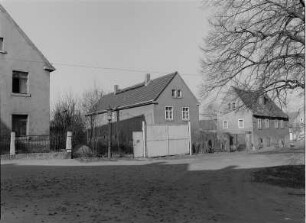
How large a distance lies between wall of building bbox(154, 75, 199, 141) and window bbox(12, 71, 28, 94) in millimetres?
17959

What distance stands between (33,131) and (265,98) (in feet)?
44.2

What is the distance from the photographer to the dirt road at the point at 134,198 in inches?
278

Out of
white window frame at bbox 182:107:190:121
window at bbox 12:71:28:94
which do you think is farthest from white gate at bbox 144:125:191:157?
white window frame at bbox 182:107:190:121

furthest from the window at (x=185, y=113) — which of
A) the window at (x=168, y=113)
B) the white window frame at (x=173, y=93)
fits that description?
the white window frame at (x=173, y=93)

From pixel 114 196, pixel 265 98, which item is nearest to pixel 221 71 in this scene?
pixel 265 98

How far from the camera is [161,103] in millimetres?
38781

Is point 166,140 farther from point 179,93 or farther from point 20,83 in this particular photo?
point 179,93

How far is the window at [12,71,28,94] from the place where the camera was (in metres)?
19.9

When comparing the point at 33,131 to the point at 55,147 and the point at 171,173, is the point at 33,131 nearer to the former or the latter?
the point at 55,147

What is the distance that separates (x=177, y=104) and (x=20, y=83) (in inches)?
850

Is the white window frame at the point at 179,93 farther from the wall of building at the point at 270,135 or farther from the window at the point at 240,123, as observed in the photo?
the window at the point at 240,123

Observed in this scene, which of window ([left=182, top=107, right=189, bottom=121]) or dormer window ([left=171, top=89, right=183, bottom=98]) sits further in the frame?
window ([left=182, top=107, right=189, bottom=121])

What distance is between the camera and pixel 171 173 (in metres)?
15.0

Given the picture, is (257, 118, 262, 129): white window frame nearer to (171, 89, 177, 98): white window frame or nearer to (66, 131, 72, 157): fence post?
(171, 89, 177, 98): white window frame
